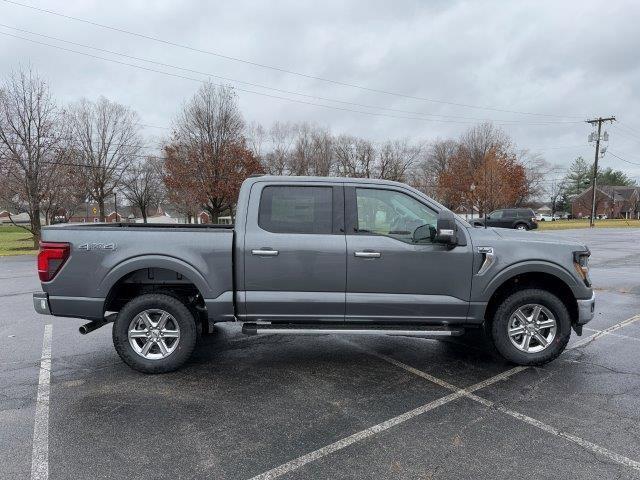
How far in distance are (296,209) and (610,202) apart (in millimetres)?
108624

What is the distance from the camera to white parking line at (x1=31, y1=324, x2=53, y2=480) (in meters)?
2.84

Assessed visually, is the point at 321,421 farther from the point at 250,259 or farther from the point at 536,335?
the point at 536,335

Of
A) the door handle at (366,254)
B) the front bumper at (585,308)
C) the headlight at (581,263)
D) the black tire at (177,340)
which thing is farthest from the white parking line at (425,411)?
the black tire at (177,340)

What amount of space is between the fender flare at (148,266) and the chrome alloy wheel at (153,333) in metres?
0.45

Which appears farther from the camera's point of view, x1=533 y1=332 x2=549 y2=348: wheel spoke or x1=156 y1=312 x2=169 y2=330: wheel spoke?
x1=533 y1=332 x2=549 y2=348: wheel spoke

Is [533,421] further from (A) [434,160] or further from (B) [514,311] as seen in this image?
(A) [434,160]

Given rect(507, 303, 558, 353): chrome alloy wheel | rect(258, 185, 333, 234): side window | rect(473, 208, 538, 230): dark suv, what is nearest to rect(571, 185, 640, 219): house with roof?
rect(473, 208, 538, 230): dark suv

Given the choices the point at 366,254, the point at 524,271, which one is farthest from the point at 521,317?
the point at 366,254

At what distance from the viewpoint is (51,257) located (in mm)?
4363

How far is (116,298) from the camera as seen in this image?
4.72 meters

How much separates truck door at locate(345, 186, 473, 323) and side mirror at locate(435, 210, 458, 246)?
157 mm

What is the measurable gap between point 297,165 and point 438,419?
2266 inches

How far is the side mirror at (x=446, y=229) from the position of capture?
4.19 m

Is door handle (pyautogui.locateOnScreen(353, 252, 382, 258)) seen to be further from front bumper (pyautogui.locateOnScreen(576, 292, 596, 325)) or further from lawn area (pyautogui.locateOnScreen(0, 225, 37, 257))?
lawn area (pyautogui.locateOnScreen(0, 225, 37, 257))
